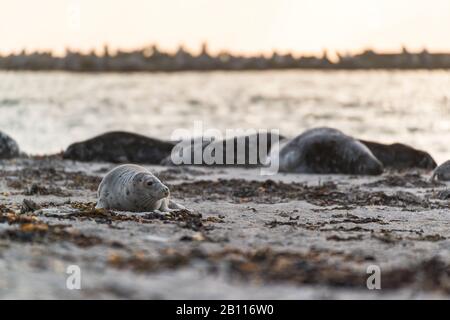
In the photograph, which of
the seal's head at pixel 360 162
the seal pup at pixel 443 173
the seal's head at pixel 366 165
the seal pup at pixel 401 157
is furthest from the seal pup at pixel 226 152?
the seal pup at pixel 443 173

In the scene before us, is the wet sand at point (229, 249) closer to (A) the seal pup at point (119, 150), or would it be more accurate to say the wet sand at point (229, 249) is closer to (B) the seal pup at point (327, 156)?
(B) the seal pup at point (327, 156)

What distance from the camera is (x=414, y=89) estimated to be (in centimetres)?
5275

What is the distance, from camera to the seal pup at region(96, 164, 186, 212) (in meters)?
6.76

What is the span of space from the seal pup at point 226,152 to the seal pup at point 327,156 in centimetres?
94

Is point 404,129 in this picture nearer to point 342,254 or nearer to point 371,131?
point 371,131

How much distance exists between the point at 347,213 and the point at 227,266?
3.19m

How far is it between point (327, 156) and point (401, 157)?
2.25 m

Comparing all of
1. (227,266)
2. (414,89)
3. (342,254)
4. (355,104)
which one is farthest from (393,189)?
(414,89)

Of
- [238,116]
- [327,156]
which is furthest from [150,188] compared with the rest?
[238,116]

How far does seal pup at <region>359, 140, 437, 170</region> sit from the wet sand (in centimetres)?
533

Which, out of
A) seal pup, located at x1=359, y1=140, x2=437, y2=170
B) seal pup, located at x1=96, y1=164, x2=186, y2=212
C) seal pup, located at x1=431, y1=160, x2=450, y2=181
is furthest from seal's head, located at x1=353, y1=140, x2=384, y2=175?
seal pup, located at x1=96, y1=164, x2=186, y2=212

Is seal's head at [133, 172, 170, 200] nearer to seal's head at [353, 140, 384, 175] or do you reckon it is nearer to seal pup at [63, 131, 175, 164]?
seal's head at [353, 140, 384, 175]

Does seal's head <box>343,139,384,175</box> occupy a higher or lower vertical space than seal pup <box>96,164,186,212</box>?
lower

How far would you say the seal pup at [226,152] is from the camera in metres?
13.7
